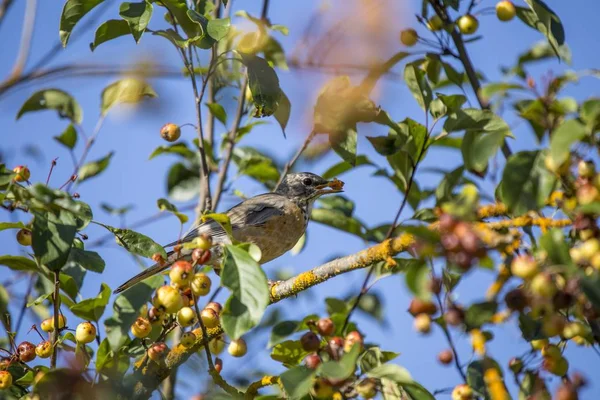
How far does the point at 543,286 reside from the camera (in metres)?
1.84

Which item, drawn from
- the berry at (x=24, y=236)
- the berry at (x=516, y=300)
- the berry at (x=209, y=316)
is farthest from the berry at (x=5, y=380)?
the berry at (x=516, y=300)

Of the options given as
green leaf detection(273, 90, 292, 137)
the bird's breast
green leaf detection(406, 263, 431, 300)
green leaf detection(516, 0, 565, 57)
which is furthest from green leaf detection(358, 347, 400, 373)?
the bird's breast

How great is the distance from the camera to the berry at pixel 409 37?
163 inches

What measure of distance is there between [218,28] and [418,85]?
1.18m

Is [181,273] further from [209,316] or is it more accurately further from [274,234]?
[274,234]

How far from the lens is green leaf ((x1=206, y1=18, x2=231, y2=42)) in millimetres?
3215

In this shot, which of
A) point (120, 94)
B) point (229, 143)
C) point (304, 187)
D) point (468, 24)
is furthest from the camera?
point (304, 187)

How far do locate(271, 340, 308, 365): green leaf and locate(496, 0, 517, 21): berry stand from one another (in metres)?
2.22

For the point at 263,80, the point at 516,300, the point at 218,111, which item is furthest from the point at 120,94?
the point at 516,300

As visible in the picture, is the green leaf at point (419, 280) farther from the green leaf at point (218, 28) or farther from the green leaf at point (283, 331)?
the green leaf at point (283, 331)

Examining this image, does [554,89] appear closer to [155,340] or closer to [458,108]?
[458,108]

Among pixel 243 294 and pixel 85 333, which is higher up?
pixel 85 333

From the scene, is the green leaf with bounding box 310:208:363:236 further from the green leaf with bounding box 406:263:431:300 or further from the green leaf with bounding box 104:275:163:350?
the green leaf with bounding box 406:263:431:300

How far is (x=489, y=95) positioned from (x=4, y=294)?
6.13 feet
